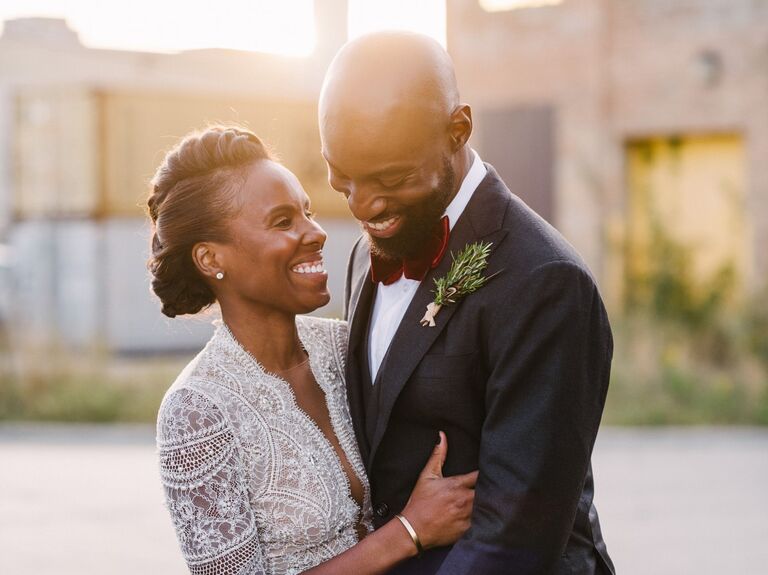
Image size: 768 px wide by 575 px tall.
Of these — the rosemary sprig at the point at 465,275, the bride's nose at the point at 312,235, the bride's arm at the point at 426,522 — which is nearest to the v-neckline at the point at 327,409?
the bride's arm at the point at 426,522

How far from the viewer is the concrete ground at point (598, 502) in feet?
24.7

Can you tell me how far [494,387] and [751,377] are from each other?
10.2 m

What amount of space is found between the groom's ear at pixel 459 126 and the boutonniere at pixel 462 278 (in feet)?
0.80

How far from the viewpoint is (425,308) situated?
3.06 m

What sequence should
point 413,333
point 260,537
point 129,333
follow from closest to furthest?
point 413,333
point 260,537
point 129,333

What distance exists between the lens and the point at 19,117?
1945 cm

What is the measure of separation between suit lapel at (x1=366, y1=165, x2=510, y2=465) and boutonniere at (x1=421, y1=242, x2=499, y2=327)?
0.02 m

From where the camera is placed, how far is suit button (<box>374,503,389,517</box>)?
127 inches

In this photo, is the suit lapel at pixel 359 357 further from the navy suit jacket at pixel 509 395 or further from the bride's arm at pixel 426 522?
the bride's arm at pixel 426 522

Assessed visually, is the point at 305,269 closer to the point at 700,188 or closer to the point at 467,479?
the point at 467,479

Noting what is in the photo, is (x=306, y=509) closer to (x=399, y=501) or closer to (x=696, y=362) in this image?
(x=399, y=501)

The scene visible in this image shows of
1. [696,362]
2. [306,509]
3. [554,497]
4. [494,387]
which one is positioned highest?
[494,387]

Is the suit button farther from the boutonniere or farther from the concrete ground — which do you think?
the concrete ground

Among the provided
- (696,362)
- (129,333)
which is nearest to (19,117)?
(129,333)
